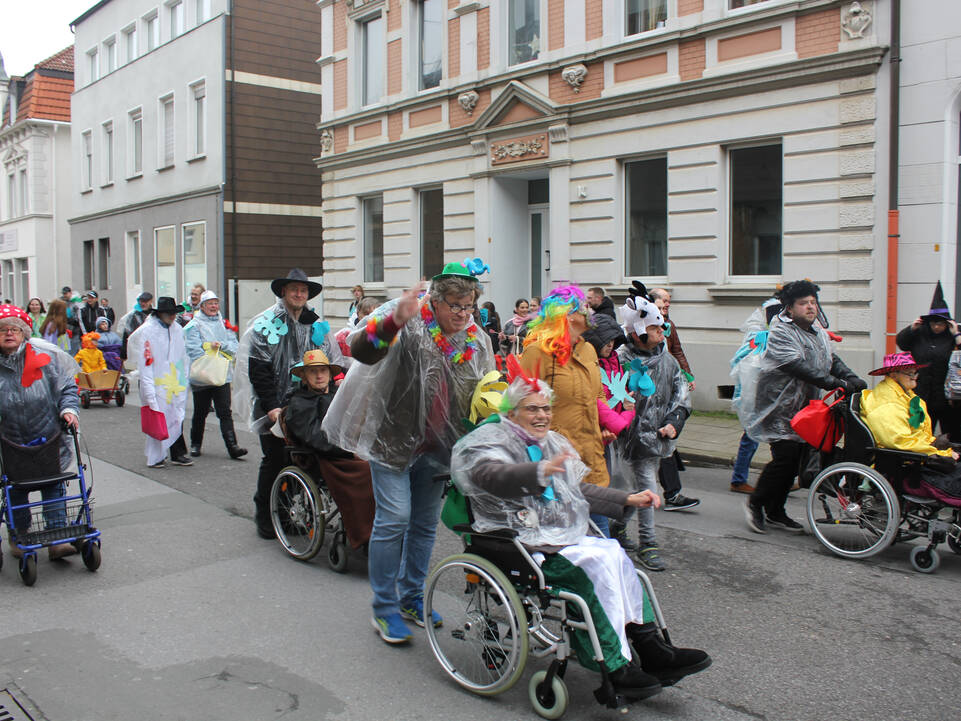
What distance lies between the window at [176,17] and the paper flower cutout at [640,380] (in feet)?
77.7

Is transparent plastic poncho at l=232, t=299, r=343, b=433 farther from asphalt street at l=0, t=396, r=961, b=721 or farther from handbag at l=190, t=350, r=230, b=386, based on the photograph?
handbag at l=190, t=350, r=230, b=386

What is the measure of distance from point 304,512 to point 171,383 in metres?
4.04

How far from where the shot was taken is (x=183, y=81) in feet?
82.0

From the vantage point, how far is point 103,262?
30.5 meters

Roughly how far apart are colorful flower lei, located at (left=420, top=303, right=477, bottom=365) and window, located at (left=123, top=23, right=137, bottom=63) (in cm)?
2804

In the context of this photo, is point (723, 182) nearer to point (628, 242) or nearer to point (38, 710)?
point (628, 242)

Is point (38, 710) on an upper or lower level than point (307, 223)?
lower

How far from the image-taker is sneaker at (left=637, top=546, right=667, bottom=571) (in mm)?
5648

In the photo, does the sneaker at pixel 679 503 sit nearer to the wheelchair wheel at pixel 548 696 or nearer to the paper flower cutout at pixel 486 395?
the paper flower cutout at pixel 486 395

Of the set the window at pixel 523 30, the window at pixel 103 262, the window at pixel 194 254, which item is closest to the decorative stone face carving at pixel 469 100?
the window at pixel 523 30

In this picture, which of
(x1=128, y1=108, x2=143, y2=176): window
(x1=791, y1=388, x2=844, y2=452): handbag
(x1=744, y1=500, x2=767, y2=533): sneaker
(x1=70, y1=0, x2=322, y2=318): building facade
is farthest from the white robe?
(x1=128, y1=108, x2=143, y2=176): window

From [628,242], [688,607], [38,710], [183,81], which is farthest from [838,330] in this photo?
[183,81]

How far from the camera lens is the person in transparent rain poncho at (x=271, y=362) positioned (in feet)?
20.4

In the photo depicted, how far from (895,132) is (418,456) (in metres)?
9.16
